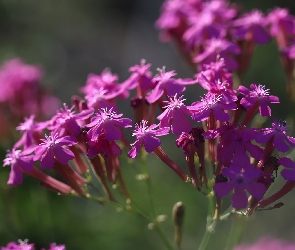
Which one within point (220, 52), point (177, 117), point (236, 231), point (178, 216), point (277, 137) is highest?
point (220, 52)

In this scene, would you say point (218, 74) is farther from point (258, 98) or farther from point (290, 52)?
point (290, 52)

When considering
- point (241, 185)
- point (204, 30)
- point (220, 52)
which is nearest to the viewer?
point (241, 185)

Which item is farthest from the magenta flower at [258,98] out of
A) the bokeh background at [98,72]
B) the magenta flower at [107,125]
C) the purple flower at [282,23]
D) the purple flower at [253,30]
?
the bokeh background at [98,72]

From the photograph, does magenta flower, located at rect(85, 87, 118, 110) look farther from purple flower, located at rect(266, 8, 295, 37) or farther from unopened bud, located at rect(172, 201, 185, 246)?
purple flower, located at rect(266, 8, 295, 37)

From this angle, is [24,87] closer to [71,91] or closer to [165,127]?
[165,127]

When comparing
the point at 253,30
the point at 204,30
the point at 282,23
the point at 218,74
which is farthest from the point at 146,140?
the point at 282,23

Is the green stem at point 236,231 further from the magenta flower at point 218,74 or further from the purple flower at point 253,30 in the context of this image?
the purple flower at point 253,30

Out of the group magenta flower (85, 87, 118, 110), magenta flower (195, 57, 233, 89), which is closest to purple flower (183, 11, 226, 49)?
magenta flower (195, 57, 233, 89)
